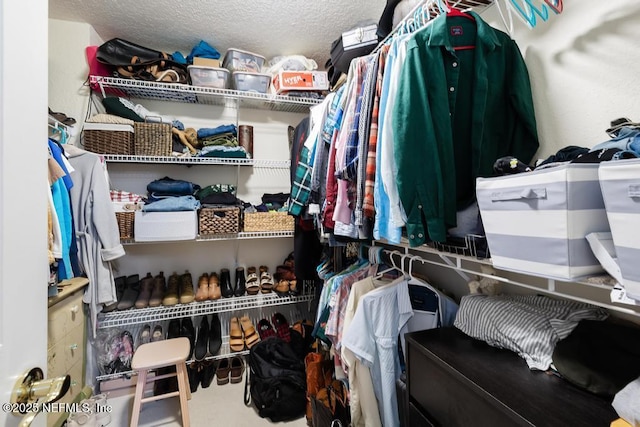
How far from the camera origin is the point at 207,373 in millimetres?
1774

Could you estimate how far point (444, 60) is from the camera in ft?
2.72

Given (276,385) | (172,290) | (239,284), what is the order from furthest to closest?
(239,284), (172,290), (276,385)

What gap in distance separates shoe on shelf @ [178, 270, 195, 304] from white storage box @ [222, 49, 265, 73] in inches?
59.7

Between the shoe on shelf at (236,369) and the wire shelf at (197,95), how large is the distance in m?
1.83

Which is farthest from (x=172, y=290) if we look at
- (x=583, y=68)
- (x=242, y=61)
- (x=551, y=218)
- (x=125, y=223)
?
(x=583, y=68)

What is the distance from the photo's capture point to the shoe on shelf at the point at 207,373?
1.76 m

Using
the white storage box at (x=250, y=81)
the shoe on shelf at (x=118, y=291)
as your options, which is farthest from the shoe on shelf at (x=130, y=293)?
the white storage box at (x=250, y=81)

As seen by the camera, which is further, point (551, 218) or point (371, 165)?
point (371, 165)

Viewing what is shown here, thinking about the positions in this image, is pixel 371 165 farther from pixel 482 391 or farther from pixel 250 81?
pixel 250 81

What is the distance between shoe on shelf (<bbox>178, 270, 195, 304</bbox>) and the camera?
5.82ft

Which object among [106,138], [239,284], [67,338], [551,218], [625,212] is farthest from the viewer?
[239,284]

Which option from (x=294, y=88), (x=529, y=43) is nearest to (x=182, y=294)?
(x=294, y=88)

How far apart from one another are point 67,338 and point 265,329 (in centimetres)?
112

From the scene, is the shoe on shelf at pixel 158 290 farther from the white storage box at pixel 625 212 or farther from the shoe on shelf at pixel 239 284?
the white storage box at pixel 625 212
